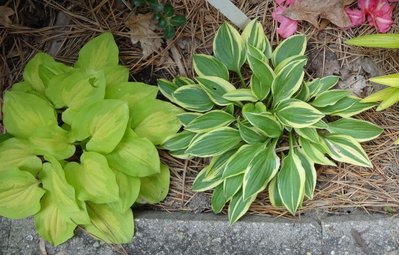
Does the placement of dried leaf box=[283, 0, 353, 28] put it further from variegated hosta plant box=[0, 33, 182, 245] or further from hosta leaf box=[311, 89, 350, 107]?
variegated hosta plant box=[0, 33, 182, 245]

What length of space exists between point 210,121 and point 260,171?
25 cm

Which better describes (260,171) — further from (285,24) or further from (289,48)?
(285,24)

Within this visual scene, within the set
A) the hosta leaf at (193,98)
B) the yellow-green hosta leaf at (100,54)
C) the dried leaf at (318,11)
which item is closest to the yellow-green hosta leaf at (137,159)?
the hosta leaf at (193,98)

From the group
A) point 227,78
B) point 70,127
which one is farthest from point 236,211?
point 70,127

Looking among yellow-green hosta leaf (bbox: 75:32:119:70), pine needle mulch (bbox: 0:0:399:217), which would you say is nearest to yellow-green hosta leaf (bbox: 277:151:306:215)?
pine needle mulch (bbox: 0:0:399:217)

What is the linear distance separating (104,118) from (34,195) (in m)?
0.35

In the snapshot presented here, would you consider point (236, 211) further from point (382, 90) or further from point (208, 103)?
point (382, 90)

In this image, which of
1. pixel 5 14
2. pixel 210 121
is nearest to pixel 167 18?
pixel 210 121

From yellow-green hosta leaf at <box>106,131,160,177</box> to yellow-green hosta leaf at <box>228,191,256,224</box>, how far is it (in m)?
0.28

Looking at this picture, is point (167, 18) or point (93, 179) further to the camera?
point (167, 18)

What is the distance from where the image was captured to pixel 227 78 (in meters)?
2.02

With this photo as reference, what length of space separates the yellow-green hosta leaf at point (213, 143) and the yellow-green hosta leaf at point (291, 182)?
194 millimetres

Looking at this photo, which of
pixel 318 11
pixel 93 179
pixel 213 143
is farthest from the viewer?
pixel 318 11

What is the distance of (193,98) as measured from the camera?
200cm
